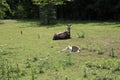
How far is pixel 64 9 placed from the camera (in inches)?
1777

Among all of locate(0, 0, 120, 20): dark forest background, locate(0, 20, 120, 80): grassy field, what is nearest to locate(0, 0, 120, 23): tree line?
locate(0, 0, 120, 20): dark forest background

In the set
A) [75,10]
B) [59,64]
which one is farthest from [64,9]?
[59,64]

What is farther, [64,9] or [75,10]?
[64,9]

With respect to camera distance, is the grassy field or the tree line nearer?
the grassy field

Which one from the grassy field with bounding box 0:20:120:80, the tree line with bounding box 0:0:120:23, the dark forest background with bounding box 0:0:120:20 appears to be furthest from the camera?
the dark forest background with bounding box 0:0:120:20

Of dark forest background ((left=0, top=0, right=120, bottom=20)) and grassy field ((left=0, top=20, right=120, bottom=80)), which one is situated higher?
grassy field ((left=0, top=20, right=120, bottom=80))

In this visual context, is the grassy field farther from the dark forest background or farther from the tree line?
the dark forest background

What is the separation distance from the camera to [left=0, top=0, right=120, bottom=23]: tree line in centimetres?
3097

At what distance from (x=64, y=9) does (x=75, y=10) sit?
2269mm

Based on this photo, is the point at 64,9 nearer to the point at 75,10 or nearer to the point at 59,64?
the point at 75,10

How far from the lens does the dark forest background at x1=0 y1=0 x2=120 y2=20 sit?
37.2m

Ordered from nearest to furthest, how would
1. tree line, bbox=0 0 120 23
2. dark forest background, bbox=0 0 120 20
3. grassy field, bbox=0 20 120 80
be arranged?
grassy field, bbox=0 20 120 80
tree line, bbox=0 0 120 23
dark forest background, bbox=0 0 120 20

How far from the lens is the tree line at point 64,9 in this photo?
102 ft

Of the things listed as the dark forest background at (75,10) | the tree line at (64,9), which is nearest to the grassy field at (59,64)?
the tree line at (64,9)
